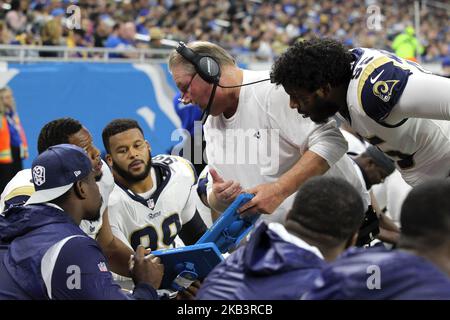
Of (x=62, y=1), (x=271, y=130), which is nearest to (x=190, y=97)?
(x=271, y=130)

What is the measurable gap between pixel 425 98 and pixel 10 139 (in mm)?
6408

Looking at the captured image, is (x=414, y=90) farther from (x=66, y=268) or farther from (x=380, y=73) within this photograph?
(x=66, y=268)

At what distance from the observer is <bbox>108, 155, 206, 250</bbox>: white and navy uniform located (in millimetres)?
4508

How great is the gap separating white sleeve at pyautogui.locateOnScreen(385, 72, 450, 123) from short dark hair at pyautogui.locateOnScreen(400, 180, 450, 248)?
0.97 m

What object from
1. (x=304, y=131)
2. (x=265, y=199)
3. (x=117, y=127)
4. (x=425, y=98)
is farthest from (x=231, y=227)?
(x=117, y=127)

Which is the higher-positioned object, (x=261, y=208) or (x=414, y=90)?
(x=414, y=90)

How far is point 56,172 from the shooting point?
10.4 feet

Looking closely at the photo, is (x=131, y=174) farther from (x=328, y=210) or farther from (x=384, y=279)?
(x=384, y=279)

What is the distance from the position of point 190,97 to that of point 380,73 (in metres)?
1.02

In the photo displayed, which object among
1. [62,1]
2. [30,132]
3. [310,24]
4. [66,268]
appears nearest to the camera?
[66,268]

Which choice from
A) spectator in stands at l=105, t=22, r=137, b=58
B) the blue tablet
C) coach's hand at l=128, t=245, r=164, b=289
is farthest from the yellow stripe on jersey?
spectator in stands at l=105, t=22, r=137, b=58

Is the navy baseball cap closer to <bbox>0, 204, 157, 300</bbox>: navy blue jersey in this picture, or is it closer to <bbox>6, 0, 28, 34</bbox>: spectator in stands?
<bbox>0, 204, 157, 300</bbox>: navy blue jersey

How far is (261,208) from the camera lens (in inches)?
135

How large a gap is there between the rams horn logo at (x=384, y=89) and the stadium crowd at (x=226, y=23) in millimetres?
3875
